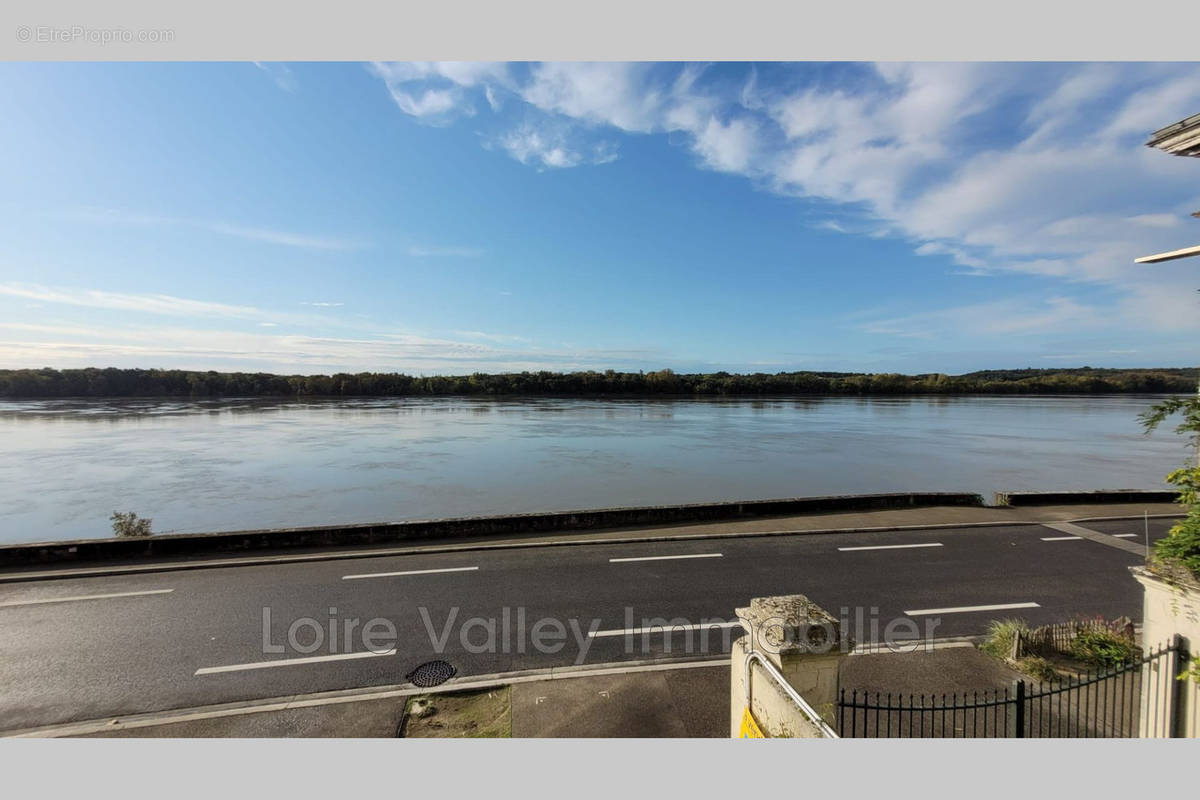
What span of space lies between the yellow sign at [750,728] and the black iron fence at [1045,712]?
1.13 m

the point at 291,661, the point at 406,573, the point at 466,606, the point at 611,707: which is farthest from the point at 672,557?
the point at 291,661

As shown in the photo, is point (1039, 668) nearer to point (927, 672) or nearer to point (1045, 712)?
point (1045, 712)

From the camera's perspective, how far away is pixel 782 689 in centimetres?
414

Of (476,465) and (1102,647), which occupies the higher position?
(1102,647)

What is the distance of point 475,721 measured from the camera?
607cm

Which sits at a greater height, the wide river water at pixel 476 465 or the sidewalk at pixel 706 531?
the sidewalk at pixel 706 531

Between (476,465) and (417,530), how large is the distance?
22508mm

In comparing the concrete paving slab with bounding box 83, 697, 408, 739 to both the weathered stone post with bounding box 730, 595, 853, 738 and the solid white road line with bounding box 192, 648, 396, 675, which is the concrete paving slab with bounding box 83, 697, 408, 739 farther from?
the weathered stone post with bounding box 730, 595, 853, 738

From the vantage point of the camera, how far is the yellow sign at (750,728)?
4.30 metres

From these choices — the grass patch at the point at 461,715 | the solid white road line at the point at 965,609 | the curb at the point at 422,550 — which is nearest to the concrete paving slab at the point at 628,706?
the grass patch at the point at 461,715

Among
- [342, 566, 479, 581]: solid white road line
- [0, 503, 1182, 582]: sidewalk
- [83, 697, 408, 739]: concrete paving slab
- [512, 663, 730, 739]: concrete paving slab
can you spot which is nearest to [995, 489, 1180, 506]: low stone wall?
[0, 503, 1182, 582]: sidewalk

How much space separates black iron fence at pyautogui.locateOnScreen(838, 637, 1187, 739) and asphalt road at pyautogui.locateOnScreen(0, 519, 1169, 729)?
1.97 meters

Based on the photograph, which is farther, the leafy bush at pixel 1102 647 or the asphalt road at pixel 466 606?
the leafy bush at pixel 1102 647

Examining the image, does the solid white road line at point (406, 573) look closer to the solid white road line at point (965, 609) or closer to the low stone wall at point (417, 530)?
the low stone wall at point (417, 530)
